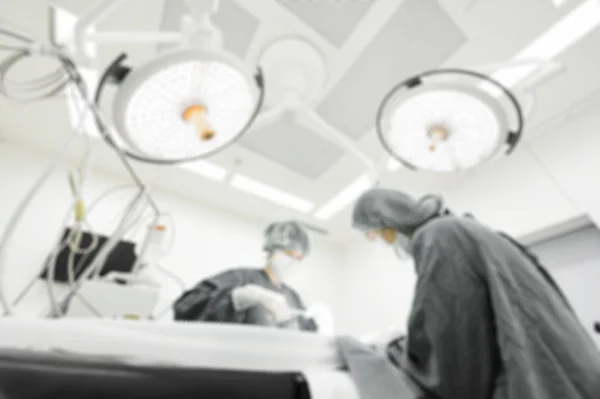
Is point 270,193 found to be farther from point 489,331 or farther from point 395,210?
point 489,331

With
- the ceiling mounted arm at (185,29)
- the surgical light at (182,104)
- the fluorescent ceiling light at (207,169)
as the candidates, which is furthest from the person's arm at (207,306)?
the fluorescent ceiling light at (207,169)

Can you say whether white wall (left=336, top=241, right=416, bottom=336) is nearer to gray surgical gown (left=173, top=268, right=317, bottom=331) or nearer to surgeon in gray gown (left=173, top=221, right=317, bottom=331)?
surgeon in gray gown (left=173, top=221, right=317, bottom=331)

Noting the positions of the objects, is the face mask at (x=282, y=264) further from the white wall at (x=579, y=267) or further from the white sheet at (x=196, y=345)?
the white wall at (x=579, y=267)

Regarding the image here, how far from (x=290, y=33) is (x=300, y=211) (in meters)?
1.69

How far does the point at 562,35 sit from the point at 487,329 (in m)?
1.83

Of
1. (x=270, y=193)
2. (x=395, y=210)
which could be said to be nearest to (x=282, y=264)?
(x=395, y=210)

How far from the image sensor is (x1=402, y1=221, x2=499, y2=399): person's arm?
685 millimetres

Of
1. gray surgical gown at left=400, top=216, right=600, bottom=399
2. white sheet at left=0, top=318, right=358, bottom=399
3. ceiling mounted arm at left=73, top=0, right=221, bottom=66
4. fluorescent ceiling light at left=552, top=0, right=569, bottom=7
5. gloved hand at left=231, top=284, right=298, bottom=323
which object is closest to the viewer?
white sheet at left=0, top=318, right=358, bottom=399

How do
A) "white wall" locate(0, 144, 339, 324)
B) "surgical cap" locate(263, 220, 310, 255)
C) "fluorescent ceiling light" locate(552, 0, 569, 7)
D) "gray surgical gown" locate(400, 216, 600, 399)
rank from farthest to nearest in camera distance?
"white wall" locate(0, 144, 339, 324), "surgical cap" locate(263, 220, 310, 255), "fluorescent ceiling light" locate(552, 0, 569, 7), "gray surgical gown" locate(400, 216, 600, 399)

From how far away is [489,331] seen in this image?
0.74 metres

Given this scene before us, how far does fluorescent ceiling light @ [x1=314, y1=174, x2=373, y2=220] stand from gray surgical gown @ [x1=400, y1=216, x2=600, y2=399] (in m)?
1.68

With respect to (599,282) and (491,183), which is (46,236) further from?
(599,282)

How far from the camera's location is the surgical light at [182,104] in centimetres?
76

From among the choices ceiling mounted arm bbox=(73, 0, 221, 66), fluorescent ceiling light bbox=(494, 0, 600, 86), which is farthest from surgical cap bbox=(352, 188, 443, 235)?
fluorescent ceiling light bbox=(494, 0, 600, 86)
